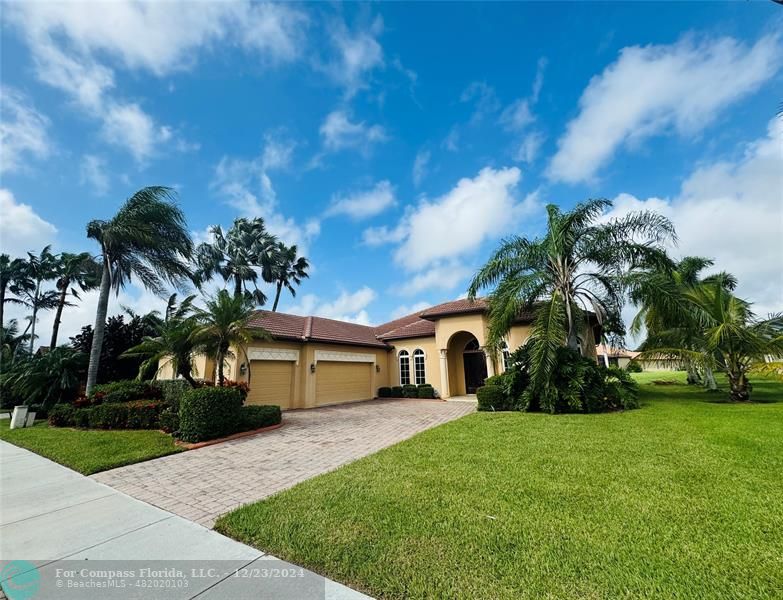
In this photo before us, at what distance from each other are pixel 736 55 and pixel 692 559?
414 inches

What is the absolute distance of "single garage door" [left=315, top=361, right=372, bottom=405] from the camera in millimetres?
18328

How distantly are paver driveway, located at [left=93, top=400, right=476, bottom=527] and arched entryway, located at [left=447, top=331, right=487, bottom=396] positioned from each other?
9815mm

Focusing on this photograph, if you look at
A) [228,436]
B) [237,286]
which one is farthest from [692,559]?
[237,286]

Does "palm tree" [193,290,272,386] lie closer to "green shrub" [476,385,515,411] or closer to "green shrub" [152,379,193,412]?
"green shrub" [152,379,193,412]

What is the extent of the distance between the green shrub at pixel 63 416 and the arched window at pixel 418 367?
16.6 m

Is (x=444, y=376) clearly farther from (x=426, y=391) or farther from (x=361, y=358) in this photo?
(x=361, y=358)

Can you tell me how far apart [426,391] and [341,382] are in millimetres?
5251

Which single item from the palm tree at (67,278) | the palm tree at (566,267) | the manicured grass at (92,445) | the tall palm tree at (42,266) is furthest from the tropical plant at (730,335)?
the tall palm tree at (42,266)

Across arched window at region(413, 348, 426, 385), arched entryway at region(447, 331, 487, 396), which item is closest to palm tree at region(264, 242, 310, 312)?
arched window at region(413, 348, 426, 385)

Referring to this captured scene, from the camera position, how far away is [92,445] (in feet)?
29.5

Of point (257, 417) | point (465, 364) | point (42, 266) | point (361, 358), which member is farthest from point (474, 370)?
point (42, 266)

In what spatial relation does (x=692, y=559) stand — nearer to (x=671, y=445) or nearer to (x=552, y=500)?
(x=552, y=500)

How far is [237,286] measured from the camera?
1107 inches

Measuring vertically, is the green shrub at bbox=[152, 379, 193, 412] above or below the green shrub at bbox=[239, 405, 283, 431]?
above
